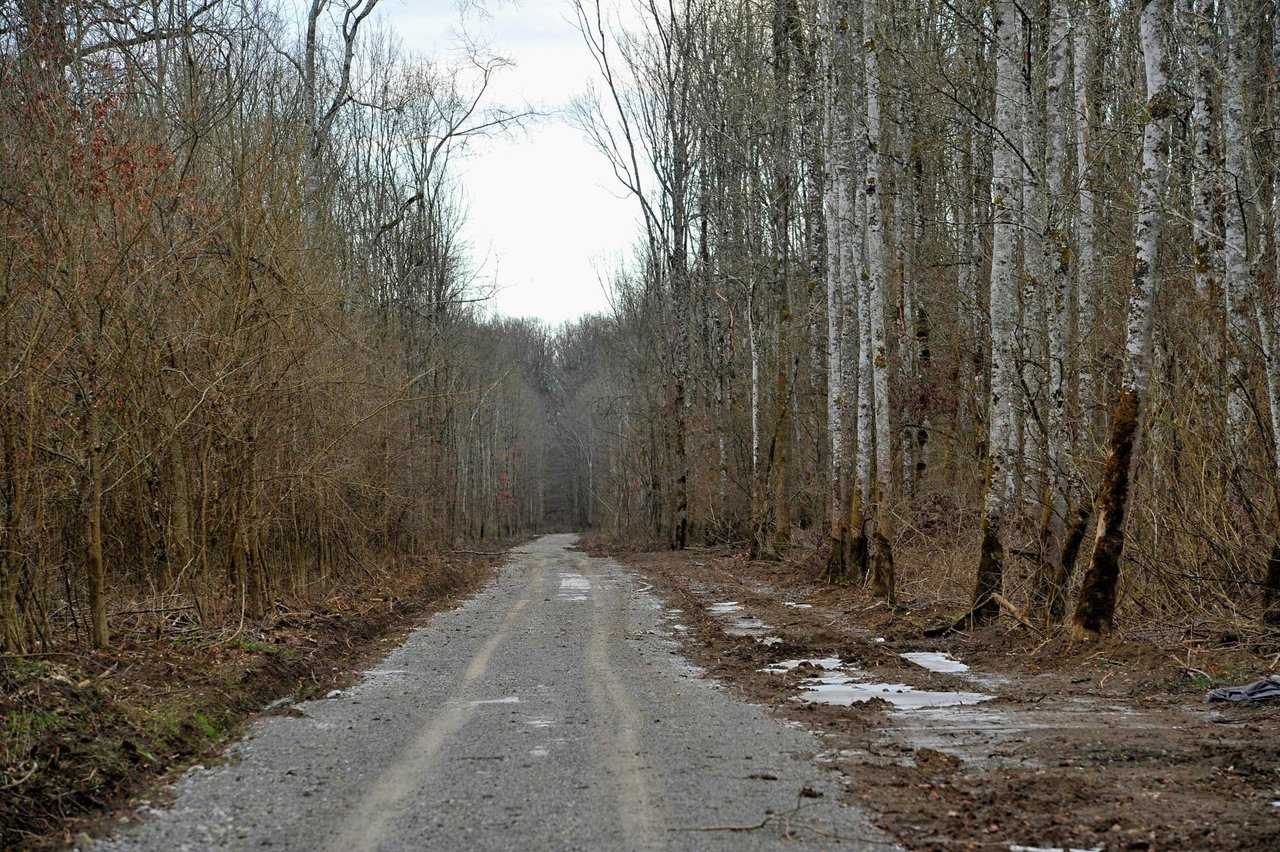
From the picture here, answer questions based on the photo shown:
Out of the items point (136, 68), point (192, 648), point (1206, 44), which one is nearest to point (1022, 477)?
point (1206, 44)

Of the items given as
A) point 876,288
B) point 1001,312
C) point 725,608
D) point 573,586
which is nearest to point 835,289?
point 876,288

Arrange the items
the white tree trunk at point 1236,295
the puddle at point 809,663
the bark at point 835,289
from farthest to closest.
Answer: the bark at point 835,289 → the puddle at point 809,663 → the white tree trunk at point 1236,295

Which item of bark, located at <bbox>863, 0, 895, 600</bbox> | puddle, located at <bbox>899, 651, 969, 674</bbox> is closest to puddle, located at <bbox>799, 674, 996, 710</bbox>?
puddle, located at <bbox>899, 651, 969, 674</bbox>

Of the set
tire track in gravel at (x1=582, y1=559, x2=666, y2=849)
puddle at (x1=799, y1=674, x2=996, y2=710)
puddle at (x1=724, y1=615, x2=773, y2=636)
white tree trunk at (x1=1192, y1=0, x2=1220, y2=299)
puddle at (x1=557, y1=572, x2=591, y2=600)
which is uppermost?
white tree trunk at (x1=1192, y1=0, x2=1220, y2=299)

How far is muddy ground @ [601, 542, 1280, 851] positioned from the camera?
188 inches

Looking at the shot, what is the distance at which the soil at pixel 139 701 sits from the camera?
5227mm

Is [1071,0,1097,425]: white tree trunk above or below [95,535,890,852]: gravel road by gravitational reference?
above

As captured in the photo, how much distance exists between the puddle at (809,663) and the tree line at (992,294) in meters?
2.13

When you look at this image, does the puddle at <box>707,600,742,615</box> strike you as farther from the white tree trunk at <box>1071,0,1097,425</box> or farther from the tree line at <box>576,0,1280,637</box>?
the white tree trunk at <box>1071,0,1097,425</box>

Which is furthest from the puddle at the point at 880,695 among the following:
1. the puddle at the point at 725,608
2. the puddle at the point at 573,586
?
the puddle at the point at 573,586

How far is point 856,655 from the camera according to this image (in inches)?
406

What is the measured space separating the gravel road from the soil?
0.30 meters

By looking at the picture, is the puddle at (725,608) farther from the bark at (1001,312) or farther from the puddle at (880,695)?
the puddle at (880,695)

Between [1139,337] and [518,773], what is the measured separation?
654 cm
